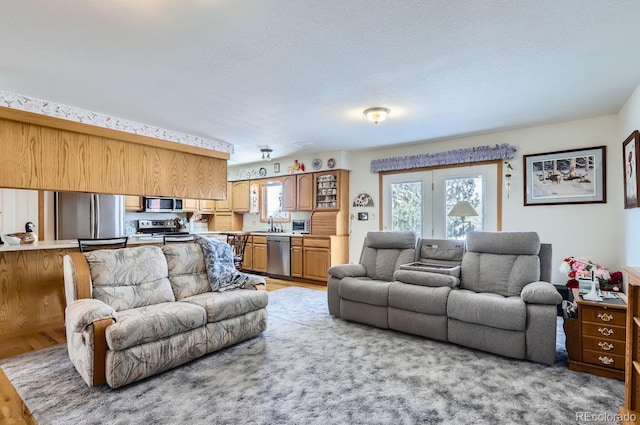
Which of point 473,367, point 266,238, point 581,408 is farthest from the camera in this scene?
point 266,238

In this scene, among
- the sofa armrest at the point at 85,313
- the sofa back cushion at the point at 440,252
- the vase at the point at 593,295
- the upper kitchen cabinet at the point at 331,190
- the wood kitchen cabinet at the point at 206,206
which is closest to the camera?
the sofa armrest at the point at 85,313

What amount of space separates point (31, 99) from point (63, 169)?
0.78m

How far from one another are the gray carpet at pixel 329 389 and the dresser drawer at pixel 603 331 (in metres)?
0.32

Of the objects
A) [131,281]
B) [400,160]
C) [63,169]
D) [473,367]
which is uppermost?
[400,160]

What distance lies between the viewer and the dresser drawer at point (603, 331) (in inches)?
102

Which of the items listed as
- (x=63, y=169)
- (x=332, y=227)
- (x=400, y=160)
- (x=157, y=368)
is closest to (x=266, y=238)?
(x=332, y=227)

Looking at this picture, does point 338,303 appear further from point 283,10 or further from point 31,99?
point 31,99

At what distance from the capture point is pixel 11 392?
2.21m

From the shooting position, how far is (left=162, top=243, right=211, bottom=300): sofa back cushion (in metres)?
3.48

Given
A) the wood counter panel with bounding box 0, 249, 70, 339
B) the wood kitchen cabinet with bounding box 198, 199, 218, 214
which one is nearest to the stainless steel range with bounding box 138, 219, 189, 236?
the wood kitchen cabinet with bounding box 198, 199, 218, 214

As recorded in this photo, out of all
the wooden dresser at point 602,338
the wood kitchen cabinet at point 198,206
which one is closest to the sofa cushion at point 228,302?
the wooden dresser at point 602,338

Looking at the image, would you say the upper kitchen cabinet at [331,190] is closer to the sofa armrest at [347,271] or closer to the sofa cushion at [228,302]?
Result: the sofa armrest at [347,271]

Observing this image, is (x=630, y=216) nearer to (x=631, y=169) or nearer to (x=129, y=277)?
(x=631, y=169)

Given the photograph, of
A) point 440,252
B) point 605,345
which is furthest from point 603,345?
point 440,252
